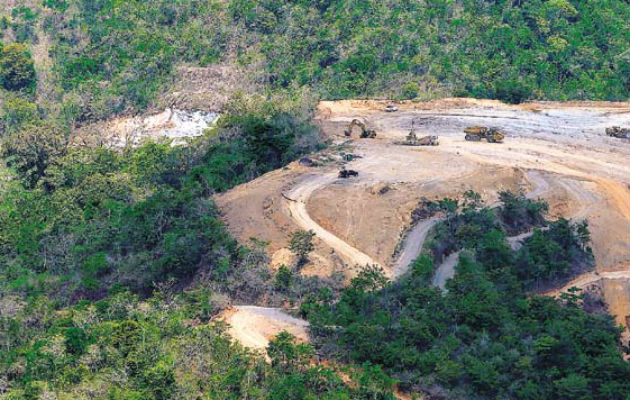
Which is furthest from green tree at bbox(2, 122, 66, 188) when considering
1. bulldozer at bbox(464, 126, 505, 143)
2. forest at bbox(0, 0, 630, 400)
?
bulldozer at bbox(464, 126, 505, 143)

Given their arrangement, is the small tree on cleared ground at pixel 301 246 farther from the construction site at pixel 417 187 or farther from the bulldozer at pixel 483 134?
the bulldozer at pixel 483 134

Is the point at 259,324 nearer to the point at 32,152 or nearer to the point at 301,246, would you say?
the point at 301,246

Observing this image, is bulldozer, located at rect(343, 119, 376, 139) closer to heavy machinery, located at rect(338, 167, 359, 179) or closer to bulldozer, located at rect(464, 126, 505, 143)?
bulldozer, located at rect(464, 126, 505, 143)

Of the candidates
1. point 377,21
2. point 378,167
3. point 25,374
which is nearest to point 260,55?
point 377,21

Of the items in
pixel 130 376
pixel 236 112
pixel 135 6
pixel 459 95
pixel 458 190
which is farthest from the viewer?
pixel 135 6

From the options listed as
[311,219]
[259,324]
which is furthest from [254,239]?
[259,324]

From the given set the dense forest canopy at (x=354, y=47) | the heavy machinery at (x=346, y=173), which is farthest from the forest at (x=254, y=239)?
the heavy machinery at (x=346, y=173)

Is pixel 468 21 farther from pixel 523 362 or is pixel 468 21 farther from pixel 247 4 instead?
pixel 523 362
